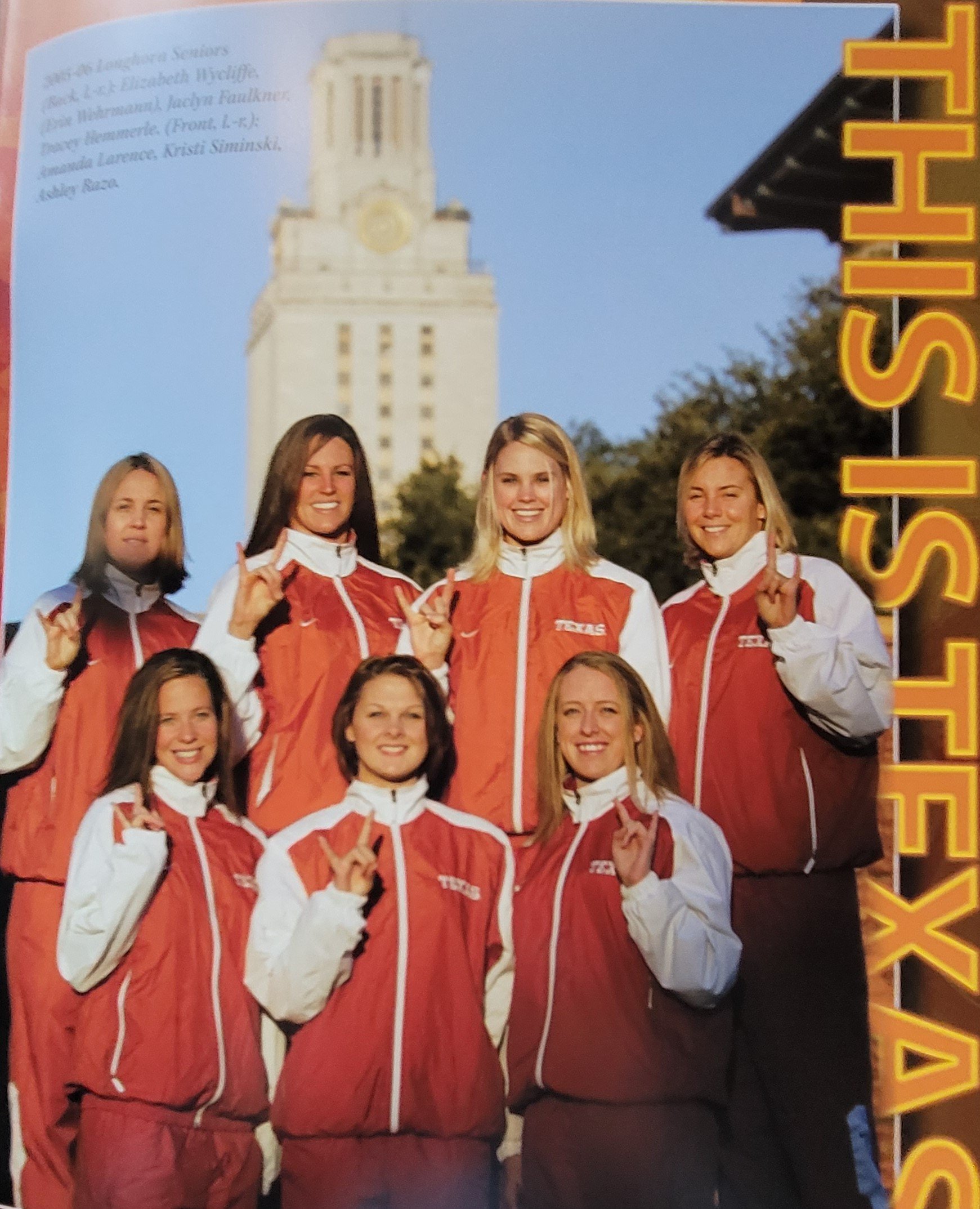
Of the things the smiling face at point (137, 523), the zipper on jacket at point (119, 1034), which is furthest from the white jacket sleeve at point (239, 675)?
the zipper on jacket at point (119, 1034)

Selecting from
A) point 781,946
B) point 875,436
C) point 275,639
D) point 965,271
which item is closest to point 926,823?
point 781,946

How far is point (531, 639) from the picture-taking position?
221 inches

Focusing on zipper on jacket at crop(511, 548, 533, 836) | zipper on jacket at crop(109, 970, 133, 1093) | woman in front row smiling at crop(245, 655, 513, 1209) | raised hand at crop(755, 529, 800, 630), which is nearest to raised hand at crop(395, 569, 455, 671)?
woman in front row smiling at crop(245, 655, 513, 1209)

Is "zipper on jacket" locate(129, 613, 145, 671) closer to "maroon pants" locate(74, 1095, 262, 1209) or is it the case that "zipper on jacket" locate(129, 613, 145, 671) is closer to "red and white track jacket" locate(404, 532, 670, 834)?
"red and white track jacket" locate(404, 532, 670, 834)

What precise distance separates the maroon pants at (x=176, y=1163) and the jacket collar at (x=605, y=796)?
52.9 inches

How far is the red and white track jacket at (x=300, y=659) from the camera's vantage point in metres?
5.71

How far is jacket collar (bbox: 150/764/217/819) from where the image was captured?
568 centimetres

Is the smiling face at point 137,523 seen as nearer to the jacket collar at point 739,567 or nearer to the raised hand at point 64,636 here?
the raised hand at point 64,636

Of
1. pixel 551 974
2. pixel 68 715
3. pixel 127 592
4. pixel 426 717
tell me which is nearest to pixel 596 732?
pixel 426 717

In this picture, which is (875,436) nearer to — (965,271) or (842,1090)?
(965,271)

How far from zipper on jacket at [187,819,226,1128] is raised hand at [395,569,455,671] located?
84 cm

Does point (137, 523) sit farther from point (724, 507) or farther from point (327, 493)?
point (724, 507)

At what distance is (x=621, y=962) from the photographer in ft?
17.7

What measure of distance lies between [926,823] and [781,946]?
1.78 ft
